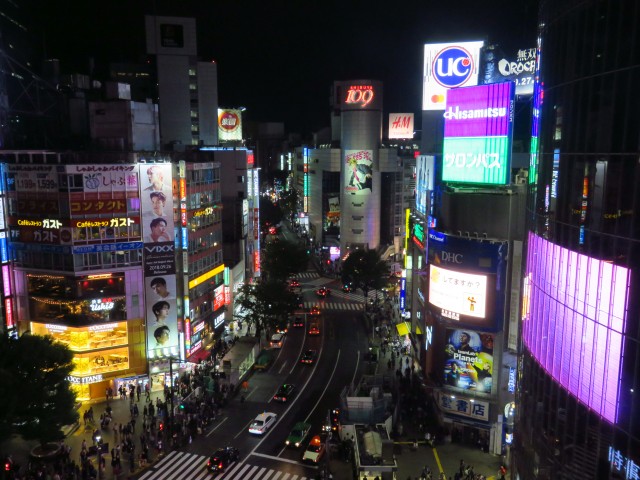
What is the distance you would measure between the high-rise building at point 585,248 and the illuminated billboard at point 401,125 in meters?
68.0

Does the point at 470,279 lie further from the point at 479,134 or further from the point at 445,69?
the point at 445,69

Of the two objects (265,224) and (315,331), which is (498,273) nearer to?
(315,331)

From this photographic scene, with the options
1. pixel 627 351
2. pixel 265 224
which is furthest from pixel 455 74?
pixel 265 224

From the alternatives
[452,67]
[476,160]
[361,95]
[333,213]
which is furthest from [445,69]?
[333,213]

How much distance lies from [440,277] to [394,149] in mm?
46626

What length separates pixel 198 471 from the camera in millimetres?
28953

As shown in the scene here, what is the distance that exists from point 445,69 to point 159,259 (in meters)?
30.5

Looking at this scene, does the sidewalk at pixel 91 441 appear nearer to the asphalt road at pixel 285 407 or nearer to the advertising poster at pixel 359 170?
the asphalt road at pixel 285 407

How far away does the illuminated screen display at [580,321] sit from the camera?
15445mm

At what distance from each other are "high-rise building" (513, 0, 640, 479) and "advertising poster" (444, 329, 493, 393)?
1119 centimetres

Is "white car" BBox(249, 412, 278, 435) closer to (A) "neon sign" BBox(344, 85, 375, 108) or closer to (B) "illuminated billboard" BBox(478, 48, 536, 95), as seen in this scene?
(B) "illuminated billboard" BBox(478, 48, 536, 95)

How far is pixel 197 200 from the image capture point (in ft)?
147

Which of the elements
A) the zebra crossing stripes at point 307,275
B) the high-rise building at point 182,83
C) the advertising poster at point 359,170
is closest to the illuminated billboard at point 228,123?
the high-rise building at point 182,83

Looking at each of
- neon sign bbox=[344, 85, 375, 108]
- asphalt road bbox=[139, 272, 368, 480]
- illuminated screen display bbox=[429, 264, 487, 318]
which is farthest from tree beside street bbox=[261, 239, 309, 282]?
illuminated screen display bbox=[429, 264, 487, 318]
